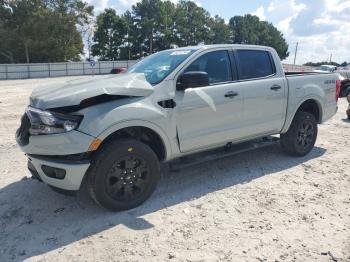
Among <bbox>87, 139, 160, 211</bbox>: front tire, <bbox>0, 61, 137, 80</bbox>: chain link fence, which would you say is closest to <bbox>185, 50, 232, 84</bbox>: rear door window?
<bbox>87, 139, 160, 211</bbox>: front tire

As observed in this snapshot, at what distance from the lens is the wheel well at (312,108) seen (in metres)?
6.32

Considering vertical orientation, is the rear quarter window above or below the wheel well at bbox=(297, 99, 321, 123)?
above

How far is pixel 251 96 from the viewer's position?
206 inches

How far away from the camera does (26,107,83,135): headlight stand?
3773mm

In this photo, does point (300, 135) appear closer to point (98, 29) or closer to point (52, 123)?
point (52, 123)

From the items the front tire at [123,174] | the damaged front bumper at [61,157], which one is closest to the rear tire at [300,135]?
the front tire at [123,174]

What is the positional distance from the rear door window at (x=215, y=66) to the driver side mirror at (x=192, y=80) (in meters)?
0.32

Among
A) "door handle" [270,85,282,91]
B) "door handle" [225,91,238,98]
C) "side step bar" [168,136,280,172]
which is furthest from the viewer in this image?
"door handle" [270,85,282,91]

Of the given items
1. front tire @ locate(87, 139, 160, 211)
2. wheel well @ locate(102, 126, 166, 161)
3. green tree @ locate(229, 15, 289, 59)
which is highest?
green tree @ locate(229, 15, 289, 59)

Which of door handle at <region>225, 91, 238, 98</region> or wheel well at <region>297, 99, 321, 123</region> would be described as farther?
wheel well at <region>297, 99, 321, 123</region>

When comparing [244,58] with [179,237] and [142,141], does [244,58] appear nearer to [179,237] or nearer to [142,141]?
[142,141]

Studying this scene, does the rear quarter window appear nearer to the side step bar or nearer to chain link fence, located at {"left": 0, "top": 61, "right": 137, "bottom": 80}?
the side step bar

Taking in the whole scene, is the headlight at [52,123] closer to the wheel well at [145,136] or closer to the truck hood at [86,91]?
the truck hood at [86,91]

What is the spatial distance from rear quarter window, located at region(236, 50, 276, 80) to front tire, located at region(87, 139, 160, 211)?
77.5 inches
